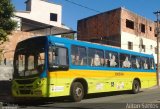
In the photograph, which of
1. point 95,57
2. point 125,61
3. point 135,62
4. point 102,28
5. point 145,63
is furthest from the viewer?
point 102,28

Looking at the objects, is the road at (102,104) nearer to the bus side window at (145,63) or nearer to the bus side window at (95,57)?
the bus side window at (95,57)

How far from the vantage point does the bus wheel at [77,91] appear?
16.4m

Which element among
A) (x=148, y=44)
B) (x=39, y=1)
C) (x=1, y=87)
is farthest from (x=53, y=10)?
(x=1, y=87)

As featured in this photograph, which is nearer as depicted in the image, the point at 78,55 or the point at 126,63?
the point at 78,55

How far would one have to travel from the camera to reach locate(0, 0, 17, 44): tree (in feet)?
61.0

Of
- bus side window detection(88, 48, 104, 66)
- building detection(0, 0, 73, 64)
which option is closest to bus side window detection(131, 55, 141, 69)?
bus side window detection(88, 48, 104, 66)

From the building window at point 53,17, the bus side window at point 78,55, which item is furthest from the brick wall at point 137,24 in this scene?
the bus side window at point 78,55

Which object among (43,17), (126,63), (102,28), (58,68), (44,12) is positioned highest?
(44,12)

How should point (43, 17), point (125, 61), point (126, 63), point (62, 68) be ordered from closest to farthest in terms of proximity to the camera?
point (62, 68) < point (125, 61) < point (126, 63) < point (43, 17)

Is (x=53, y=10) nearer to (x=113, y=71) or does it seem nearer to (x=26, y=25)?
(x=26, y=25)

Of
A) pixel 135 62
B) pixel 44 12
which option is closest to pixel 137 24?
pixel 44 12

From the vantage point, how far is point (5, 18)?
748 inches

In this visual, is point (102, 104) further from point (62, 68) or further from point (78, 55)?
point (78, 55)

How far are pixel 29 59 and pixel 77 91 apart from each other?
2.88 m
